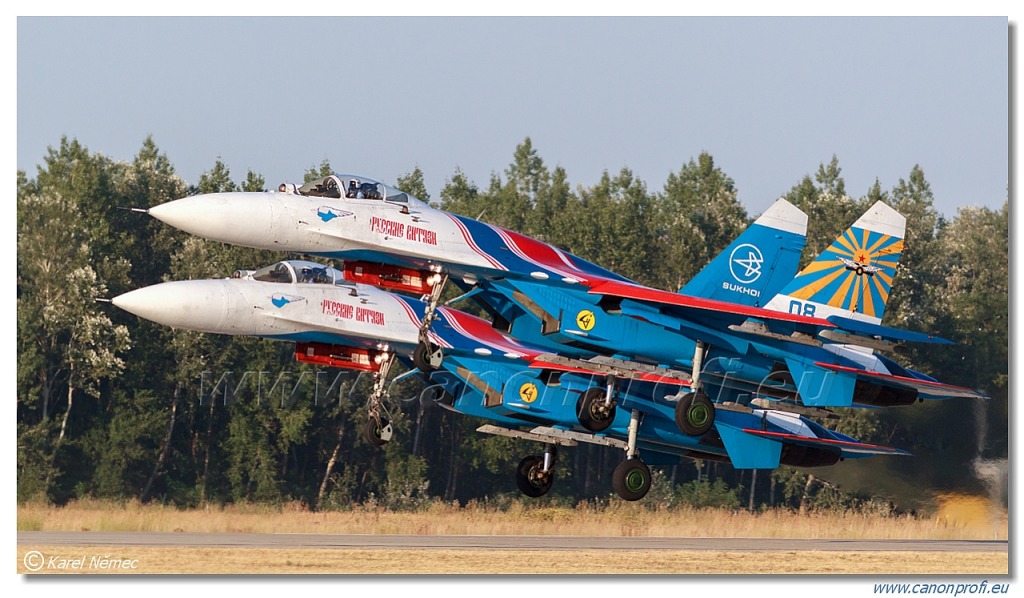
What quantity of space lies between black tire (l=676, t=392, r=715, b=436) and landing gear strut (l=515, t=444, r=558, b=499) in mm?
4426

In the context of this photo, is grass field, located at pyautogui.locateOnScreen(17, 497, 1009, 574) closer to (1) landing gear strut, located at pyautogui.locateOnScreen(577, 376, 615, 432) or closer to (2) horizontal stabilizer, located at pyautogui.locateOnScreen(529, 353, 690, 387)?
(1) landing gear strut, located at pyautogui.locateOnScreen(577, 376, 615, 432)

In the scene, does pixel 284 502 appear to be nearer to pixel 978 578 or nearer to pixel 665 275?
pixel 665 275

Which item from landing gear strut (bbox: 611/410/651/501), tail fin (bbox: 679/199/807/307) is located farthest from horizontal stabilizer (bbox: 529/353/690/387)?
tail fin (bbox: 679/199/807/307)

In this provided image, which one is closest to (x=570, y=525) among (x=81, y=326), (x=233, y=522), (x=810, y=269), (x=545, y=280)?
(x=233, y=522)

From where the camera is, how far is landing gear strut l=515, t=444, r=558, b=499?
1109 inches

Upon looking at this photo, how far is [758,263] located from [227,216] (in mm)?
10059

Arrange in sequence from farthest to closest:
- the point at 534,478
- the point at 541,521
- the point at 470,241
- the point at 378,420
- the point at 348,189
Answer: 1. the point at 541,521
2. the point at 534,478
3. the point at 378,420
4. the point at 470,241
5. the point at 348,189

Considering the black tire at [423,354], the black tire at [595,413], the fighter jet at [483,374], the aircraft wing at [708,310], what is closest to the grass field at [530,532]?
the fighter jet at [483,374]

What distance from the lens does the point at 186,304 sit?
77.2 ft

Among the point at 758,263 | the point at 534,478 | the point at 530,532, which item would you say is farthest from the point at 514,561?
the point at 530,532

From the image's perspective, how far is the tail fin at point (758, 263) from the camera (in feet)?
88.7

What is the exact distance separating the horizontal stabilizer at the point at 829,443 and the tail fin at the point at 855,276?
2.23 metres

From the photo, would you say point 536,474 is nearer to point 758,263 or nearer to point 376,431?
point 376,431

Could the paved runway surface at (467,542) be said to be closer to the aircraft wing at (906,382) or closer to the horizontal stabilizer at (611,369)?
the horizontal stabilizer at (611,369)
